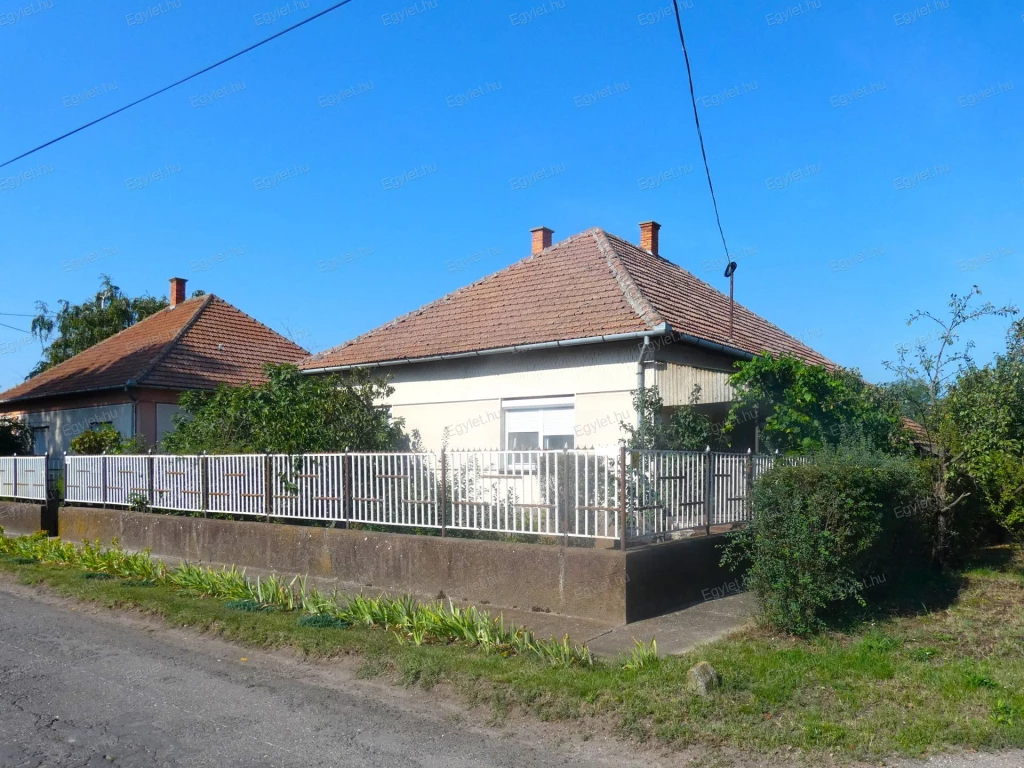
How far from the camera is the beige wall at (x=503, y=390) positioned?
1221 centimetres

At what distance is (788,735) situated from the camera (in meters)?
5.27

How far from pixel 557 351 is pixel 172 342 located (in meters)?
14.0

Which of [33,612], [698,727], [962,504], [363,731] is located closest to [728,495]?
[962,504]

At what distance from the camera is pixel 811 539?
24.4 ft

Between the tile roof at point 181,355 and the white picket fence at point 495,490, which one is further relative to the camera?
the tile roof at point 181,355

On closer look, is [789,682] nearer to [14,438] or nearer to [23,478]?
[23,478]

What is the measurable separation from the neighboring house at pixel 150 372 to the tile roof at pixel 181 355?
3cm

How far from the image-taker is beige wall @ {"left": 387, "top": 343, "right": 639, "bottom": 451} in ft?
40.1

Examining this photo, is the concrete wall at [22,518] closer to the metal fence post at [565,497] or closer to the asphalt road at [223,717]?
the asphalt road at [223,717]

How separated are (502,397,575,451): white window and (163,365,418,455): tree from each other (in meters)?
2.01

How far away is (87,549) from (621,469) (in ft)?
26.8

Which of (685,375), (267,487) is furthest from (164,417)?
(685,375)

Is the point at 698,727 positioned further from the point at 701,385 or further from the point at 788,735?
the point at 701,385

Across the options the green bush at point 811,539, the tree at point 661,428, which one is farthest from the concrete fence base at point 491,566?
the tree at point 661,428
